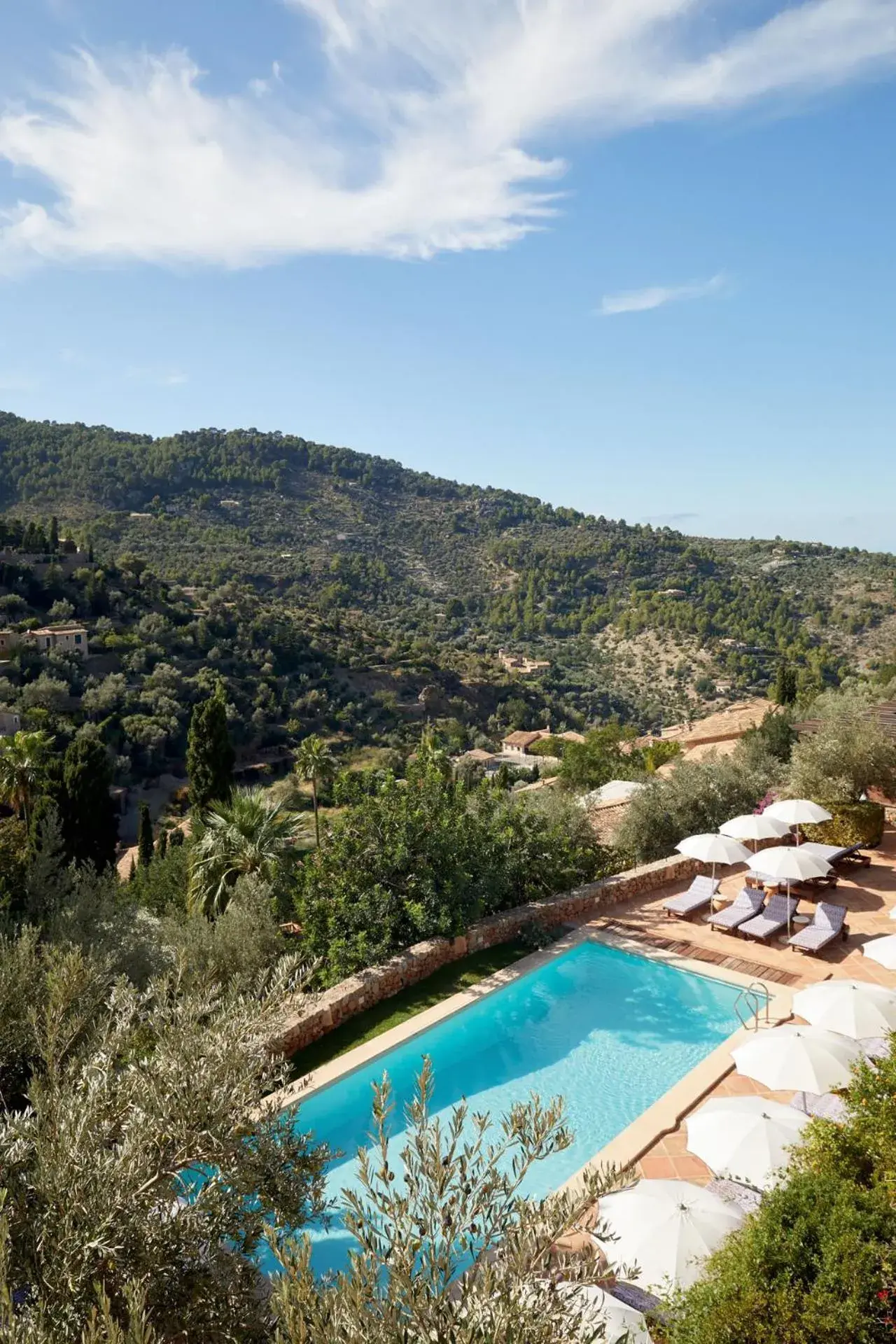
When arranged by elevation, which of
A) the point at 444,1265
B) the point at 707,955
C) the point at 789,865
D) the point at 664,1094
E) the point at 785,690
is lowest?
the point at 664,1094

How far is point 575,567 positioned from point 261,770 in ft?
226

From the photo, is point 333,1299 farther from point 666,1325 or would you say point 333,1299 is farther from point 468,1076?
point 468,1076

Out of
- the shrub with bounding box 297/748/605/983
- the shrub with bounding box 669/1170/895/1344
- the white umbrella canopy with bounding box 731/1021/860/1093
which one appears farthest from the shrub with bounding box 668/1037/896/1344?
the shrub with bounding box 297/748/605/983

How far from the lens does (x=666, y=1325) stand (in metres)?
4.46

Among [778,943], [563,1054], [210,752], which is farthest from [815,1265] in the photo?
[210,752]

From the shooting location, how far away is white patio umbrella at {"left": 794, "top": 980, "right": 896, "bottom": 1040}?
26.3 ft

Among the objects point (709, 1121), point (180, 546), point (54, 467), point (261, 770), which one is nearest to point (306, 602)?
point (180, 546)

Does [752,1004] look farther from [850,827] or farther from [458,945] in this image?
[850,827]

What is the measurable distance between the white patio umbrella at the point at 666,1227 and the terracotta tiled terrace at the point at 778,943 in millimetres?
1809

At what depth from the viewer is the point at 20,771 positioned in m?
22.6

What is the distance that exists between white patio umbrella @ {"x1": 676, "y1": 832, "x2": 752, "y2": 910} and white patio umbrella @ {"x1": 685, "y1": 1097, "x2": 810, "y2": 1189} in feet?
21.0

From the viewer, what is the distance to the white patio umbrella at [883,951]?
965 centimetres

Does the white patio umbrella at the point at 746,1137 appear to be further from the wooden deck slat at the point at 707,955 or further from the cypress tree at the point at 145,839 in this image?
the cypress tree at the point at 145,839

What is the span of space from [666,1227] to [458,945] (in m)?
6.43
